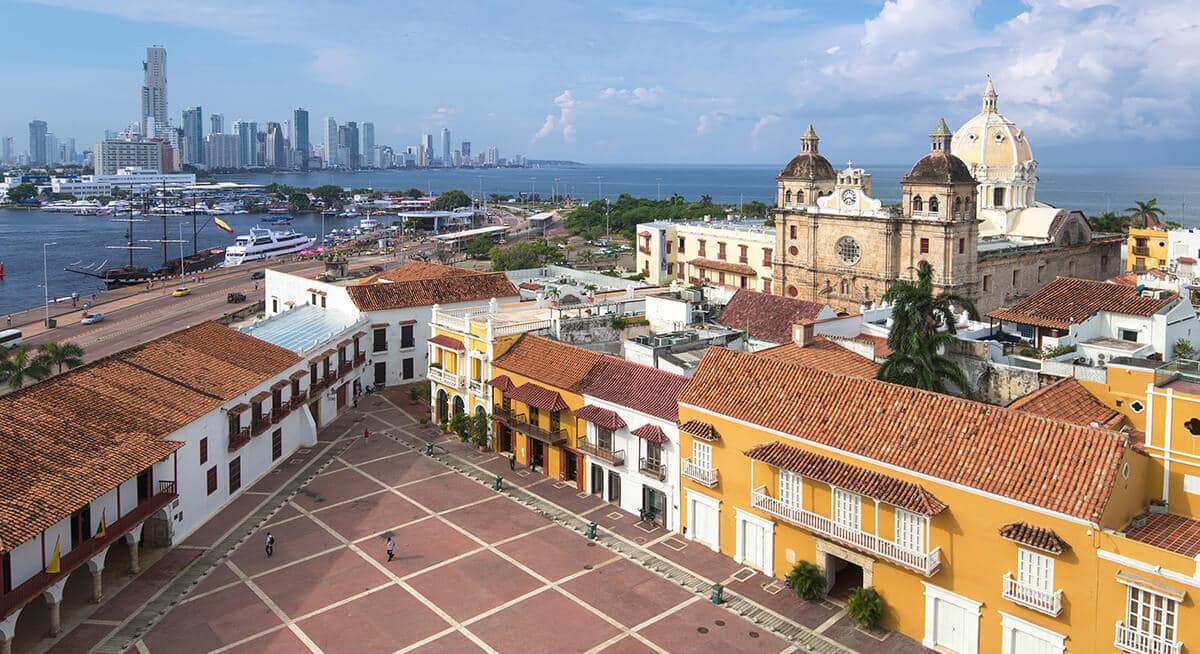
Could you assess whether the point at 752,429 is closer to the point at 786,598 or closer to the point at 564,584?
the point at 786,598

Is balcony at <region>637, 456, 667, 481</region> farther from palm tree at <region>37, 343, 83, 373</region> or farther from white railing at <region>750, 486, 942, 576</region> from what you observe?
palm tree at <region>37, 343, 83, 373</region>

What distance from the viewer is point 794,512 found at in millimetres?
27219

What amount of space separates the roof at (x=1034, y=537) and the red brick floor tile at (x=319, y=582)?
56.9 ft

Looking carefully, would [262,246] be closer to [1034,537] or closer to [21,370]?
[21,370]

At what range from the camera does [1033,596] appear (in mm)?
22281

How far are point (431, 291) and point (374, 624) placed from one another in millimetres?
30872

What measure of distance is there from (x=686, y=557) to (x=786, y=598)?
3862mm

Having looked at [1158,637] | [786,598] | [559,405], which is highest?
[559,405]

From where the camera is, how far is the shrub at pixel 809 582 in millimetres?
27078

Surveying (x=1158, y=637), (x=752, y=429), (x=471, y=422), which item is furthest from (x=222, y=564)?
(x=1158, y=637)

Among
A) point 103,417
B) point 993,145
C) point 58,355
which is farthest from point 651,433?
point 993,145

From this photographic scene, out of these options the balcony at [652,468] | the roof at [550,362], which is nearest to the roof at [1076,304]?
the balcony at [652,468]

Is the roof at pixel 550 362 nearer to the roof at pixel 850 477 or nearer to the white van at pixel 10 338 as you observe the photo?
the roof at pixel 850 477

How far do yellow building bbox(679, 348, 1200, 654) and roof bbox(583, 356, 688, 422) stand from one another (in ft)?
6.46
